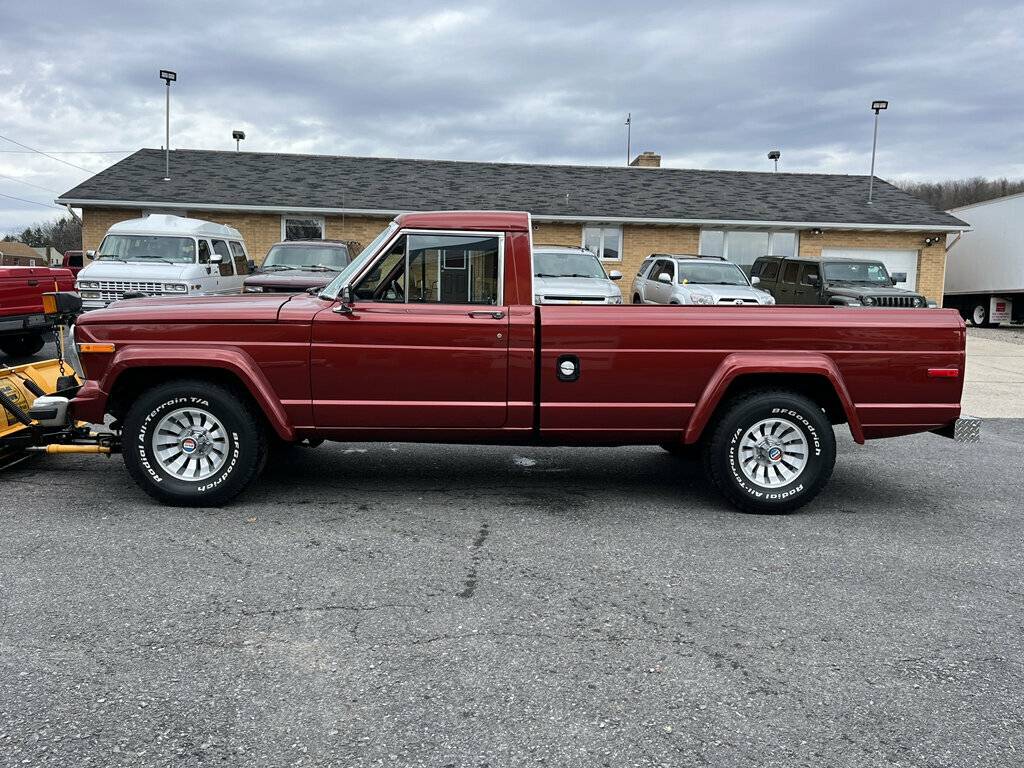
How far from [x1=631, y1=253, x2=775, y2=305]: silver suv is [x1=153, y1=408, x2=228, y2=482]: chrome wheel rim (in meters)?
10.5

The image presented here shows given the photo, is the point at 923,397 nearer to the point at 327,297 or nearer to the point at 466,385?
the point at 466,385

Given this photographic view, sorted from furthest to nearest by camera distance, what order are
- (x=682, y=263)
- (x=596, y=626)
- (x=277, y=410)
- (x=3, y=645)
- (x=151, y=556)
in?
(x=682, y=263) → (x=277, y=410) → (x=151, y=556) → (x=596, y=626) → (x=3, y=645)

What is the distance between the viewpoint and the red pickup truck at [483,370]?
17.5ft

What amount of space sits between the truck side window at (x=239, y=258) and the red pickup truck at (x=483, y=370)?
11211 millimetres

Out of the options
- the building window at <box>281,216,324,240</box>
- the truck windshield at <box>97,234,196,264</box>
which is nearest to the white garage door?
the building window at <box>281,216,324,240</box>

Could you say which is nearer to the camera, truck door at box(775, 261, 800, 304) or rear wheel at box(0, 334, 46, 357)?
rear wheel at box(0, 334, 46, 357)

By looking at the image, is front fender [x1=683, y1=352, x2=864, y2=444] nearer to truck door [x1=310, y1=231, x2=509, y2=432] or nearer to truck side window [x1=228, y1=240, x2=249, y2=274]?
truck door [x1=310, y1=231, x2=509, y2=432]

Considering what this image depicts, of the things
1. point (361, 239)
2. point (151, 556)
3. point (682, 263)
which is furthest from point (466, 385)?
point (361, 239)

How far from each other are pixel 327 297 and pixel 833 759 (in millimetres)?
4083

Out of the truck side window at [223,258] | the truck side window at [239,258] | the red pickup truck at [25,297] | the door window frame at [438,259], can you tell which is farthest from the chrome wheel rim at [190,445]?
the truck side window at [239,258]

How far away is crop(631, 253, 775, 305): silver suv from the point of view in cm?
1470

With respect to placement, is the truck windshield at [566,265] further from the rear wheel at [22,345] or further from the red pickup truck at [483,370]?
the red pickup truck at [483,370]

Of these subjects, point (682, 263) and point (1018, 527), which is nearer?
point (1018, 527)

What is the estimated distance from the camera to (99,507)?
212 inches
